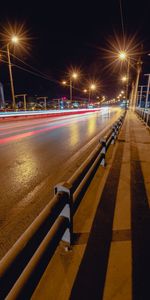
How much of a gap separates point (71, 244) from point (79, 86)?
106 meters

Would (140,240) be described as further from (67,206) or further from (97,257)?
(67,206)

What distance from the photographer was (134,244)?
2330 mm

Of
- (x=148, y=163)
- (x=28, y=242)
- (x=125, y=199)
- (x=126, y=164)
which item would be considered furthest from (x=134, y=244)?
(x=148, y=163)

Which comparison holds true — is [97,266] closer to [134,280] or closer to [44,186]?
[134,280]

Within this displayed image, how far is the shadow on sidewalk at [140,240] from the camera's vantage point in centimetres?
177

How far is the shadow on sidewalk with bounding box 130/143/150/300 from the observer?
177 centimetres

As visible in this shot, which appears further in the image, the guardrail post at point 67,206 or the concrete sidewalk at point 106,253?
the guardrail post at point 67,206

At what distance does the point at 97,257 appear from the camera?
2.12 metres

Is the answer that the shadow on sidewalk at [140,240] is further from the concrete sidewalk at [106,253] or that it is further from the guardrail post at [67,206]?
the guardrail post at [67,206]

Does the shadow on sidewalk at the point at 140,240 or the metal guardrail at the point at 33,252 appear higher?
the metal guardrail at the point at 33,252

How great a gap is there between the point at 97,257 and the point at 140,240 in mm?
693

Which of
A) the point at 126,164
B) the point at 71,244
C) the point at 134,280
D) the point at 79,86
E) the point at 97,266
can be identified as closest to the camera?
the point at 134,280

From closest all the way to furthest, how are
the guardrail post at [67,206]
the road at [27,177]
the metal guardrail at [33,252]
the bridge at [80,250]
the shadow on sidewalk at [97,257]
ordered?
the metal guardrail at [33,252]
the bridge at [80,250]
the shadow on sidewalk at [97,257]
the guardrail post at [67,206]
the road at [27,177]

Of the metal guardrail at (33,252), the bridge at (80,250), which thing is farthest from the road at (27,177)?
the metal guardrail at (33,252)
